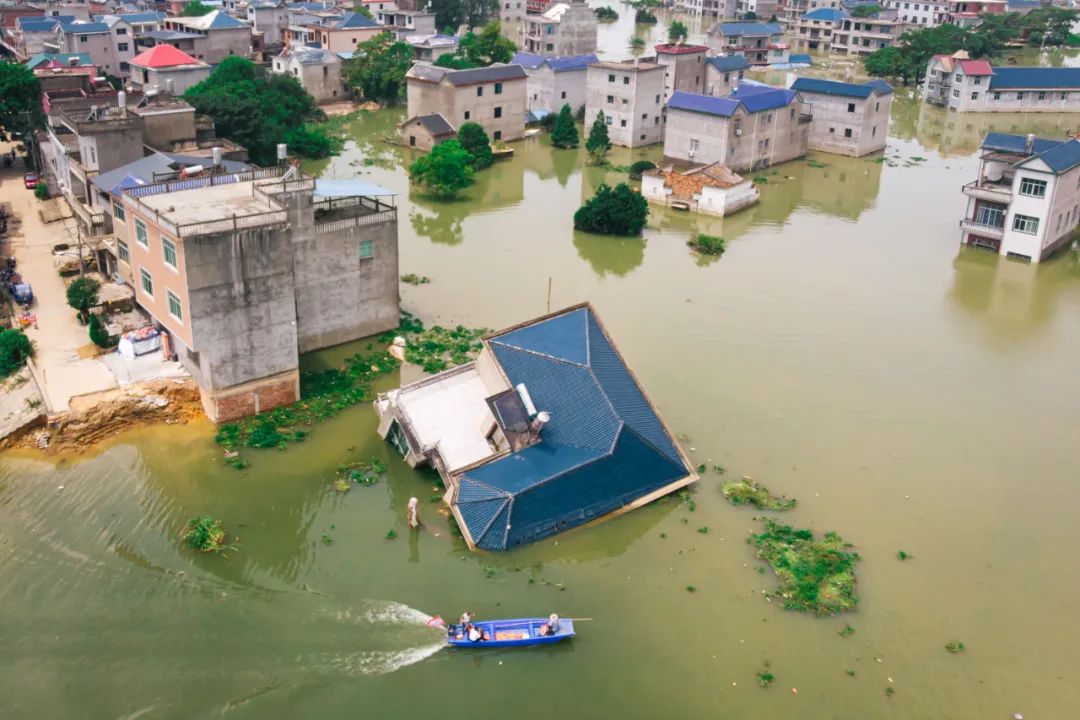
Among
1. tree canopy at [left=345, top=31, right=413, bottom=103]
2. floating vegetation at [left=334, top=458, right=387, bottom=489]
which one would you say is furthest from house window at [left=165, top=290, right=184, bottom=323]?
tree canopy at [left=345, top=31, right=413, bottom=103]

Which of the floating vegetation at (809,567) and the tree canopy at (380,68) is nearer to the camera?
the floating vegetation at (809,567)

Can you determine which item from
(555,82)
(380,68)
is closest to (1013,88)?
(555,82)

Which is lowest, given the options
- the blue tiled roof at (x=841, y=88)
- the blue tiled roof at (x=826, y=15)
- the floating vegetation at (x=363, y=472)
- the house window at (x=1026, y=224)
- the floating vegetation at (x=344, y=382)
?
the floating vegetation at (x=363, y=472)

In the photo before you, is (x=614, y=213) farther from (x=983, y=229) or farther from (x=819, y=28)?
(x=819, y=28)

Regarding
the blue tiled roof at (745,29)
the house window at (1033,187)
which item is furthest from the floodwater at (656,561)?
the blue tiled roof at (745,29)

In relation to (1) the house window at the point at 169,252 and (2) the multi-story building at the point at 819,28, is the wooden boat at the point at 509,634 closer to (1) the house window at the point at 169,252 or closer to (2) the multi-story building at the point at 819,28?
(1) the house window at the point at 169,252

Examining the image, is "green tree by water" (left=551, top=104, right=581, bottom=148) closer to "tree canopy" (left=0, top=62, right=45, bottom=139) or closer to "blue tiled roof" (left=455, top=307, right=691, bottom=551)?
"tree canopy" (left=0, top=62, right=45, bottom=139)

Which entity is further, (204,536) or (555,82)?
(555,82)
